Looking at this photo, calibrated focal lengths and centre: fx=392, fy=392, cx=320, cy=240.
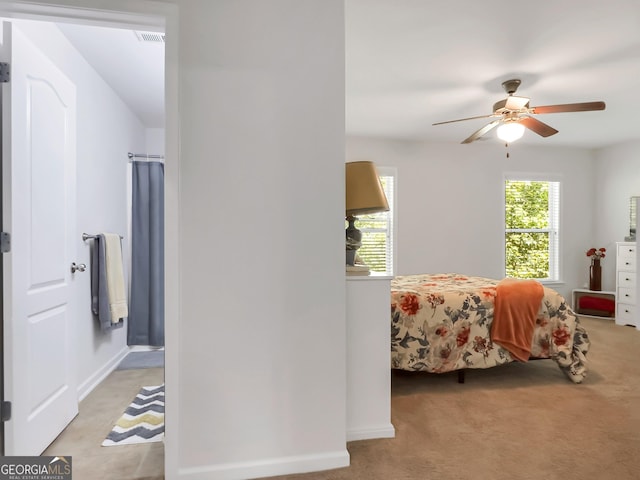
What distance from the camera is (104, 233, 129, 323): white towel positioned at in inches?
125

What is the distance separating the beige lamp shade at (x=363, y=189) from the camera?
2.27 meters

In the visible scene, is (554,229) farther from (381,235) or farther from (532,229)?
(381,235)

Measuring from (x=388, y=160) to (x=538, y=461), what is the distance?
423 centimetres

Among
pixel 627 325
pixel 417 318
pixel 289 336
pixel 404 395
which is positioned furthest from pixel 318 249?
pixel 627 325

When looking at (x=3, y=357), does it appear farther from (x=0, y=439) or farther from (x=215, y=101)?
(x=215, y=101)

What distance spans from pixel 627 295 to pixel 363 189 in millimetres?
4982

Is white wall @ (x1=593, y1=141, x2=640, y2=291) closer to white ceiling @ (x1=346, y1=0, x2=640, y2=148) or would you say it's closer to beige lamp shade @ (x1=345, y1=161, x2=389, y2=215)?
white ceiling @ (x1=346, y1=0, x2=640, y2=148)

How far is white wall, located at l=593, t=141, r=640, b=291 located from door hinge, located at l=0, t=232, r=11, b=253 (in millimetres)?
7065

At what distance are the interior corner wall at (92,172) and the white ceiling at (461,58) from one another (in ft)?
0.50

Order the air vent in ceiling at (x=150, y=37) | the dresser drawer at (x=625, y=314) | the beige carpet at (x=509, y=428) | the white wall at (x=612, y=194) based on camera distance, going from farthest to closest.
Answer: the white wall at (x=612, y=194) → the dresser drawer at (x=625, y=314) → the air vent in ceiling at (x=150, y=37) → the beige carpet at (x=509, y=428)

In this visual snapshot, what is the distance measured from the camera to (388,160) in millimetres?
5582

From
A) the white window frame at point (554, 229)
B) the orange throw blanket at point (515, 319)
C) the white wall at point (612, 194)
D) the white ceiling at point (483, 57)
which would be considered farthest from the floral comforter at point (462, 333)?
the white wall at point (612, 194)

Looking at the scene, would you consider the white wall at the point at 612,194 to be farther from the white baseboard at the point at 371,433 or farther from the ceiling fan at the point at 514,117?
the white baseboard at the point at 371,433

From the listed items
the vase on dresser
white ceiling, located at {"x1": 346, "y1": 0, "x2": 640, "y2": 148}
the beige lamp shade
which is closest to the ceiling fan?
white ceiling, located at {"x1": 346, "y1": 0, "x2": 640, "y2": 148}
